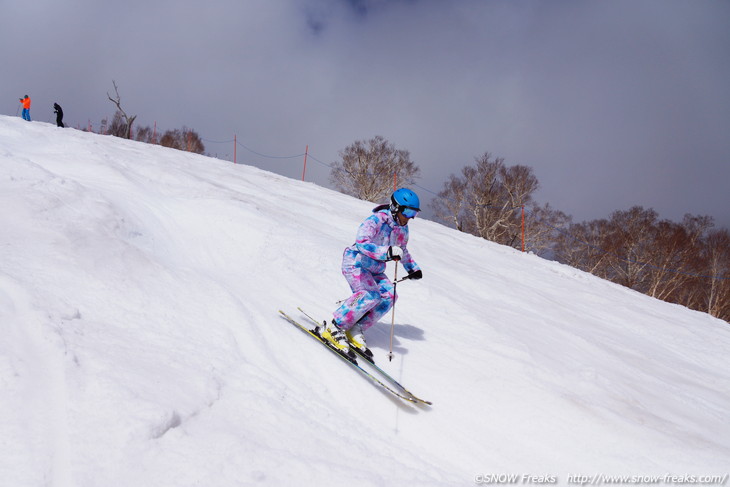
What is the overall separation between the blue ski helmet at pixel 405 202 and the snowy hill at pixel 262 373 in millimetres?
1539

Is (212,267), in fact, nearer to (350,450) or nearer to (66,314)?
(66,314)

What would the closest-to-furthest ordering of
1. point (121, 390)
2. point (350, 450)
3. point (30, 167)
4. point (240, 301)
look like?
point (121, 390), point (350, 450), point (240, 301), point (30, 167)

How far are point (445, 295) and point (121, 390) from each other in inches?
202

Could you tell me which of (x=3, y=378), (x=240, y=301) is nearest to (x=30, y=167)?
(x=240, y=301)

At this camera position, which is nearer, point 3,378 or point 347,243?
point 3,378

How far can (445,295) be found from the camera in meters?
6.70

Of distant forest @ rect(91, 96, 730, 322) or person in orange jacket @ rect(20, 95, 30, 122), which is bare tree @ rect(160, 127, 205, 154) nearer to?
distant forest @ rect(91, 96, 730, 322)

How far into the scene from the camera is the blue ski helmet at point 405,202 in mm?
4305

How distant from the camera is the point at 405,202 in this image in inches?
170

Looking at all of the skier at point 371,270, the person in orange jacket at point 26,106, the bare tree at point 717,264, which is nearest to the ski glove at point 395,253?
the skier at point 371,270

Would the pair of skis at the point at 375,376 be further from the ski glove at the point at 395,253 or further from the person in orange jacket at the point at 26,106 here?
the person in orange jacket at the point at 26,106

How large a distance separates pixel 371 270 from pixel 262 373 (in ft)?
5.52

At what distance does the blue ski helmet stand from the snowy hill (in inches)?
60.6

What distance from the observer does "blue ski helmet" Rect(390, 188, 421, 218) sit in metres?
4.30
